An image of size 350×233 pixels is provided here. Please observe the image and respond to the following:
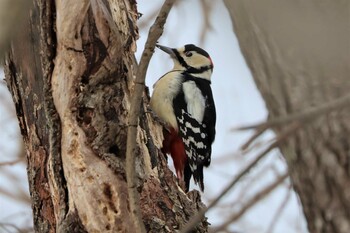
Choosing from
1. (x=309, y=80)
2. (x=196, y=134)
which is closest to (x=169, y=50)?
(x=196, y=134)

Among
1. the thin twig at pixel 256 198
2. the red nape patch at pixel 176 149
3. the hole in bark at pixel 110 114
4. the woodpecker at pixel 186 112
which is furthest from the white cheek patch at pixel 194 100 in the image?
the thin twig at pixel 256 198

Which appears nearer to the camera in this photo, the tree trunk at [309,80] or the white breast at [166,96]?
the tree trunk at [309,80]

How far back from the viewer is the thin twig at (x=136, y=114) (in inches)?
114

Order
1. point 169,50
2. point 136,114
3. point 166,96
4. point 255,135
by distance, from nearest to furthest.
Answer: point 255,135 < point 136,114 < point 166,96 < point 169,50

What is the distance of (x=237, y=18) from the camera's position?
6.69 feet

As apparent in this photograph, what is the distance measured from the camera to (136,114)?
2947 mm

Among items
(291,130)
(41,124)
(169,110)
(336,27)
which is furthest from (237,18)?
(169,110)

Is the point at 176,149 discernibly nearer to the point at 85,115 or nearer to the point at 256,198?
the point at 85,115

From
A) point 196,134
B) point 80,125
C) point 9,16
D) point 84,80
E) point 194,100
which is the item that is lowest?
point 9,16

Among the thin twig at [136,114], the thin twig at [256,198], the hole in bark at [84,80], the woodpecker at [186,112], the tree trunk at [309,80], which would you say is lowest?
the thin twig at [256,198]

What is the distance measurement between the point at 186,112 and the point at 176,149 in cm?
34

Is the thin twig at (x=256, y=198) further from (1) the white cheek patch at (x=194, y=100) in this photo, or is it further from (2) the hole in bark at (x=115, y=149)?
(1) the white cheek patch at (x=194, y=100)

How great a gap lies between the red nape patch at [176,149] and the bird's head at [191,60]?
0.76 meters

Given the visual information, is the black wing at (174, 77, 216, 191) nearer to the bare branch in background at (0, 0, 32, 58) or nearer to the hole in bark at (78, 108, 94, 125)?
the hole in bark at (78, 108, 94, 125)
